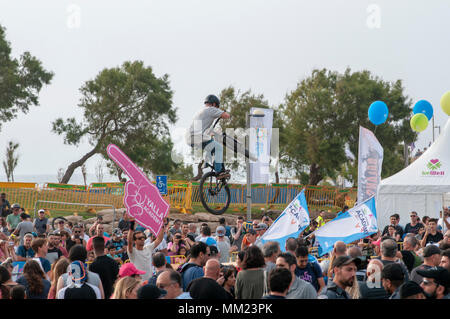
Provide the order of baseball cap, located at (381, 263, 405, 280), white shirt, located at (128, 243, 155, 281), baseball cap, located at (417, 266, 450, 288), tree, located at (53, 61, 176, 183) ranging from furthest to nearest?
tree, located at (53, 61, 176, 183), white shirt, located at (128, 243, 155, 281), baseball cap, located at (381, 263, 405, 280), baseball cap, located at (417, 266, 450, 288)

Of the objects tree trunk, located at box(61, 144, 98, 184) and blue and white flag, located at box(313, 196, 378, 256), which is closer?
blue and white flag, located at box(313, 196, 378, 256)

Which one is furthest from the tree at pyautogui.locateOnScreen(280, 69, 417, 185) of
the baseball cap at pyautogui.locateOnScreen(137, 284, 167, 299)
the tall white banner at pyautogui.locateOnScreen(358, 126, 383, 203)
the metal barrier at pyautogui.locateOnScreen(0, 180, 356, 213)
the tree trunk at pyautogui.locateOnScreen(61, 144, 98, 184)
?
the baseball cap at pyautogui.locateOnScreen(137, 284, 167, 299)

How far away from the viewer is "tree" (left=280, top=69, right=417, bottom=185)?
42.5 m

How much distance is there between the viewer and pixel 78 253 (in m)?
6.67

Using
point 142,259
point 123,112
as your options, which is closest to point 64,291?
point 142,259

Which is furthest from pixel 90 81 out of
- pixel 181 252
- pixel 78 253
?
pixel 78 253

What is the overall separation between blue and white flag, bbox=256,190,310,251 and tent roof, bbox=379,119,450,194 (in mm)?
11652

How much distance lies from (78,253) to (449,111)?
15577 millimetres

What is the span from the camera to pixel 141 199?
7566 mm

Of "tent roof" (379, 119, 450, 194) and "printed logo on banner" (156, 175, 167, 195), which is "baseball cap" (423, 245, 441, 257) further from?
"tent roof" (379, 119, 450, 194)

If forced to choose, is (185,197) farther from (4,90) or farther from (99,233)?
(99,233)

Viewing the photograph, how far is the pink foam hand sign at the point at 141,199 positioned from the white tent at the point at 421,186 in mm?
14687

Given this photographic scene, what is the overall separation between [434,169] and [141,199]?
15342 mm

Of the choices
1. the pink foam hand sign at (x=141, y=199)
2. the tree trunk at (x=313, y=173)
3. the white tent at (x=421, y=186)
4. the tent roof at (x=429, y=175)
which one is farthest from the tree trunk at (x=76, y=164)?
the pink foam hand sign at (x=141, y=199)
